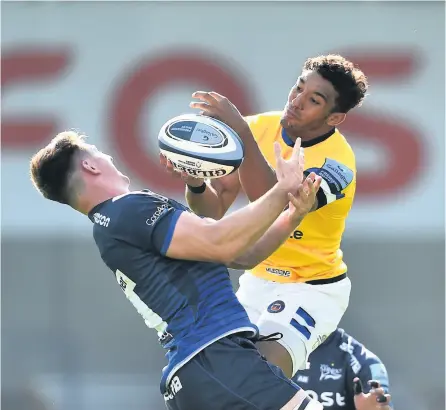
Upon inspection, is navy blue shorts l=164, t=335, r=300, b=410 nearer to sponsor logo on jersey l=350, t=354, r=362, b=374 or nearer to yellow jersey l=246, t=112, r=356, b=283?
yellow jersey l=246, t=112, r=356, b=283

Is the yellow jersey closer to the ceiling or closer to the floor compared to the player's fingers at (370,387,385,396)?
closer to the ceiling

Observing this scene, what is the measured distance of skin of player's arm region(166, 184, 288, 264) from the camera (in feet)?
12.7

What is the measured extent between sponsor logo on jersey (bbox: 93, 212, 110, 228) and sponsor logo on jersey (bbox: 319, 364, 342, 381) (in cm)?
258

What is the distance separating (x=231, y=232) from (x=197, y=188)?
1120 mm

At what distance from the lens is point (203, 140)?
4.25 m

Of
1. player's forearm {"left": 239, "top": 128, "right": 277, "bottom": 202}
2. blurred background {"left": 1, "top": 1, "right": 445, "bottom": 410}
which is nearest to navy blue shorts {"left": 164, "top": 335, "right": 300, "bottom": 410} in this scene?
player's forearm {"left": 239, "top": 128, "right": 277, "bottom": 202}

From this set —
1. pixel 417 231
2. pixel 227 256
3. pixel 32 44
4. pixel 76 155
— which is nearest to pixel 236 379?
pixel 227 256

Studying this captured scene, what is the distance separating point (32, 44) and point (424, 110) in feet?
14.6

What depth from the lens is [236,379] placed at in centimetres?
401

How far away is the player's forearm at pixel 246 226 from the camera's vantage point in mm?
3855

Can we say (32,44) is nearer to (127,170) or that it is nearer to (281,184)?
(127,170)

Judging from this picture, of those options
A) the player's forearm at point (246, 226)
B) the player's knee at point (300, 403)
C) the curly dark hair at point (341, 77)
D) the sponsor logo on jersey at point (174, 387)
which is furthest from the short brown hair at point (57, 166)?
the curly dark hair at point (341, 77)

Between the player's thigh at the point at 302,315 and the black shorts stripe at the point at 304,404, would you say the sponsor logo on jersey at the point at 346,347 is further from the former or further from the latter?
the black shorts stripe at the point at 304,404

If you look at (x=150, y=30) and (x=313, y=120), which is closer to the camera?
(x=313, y=120)
